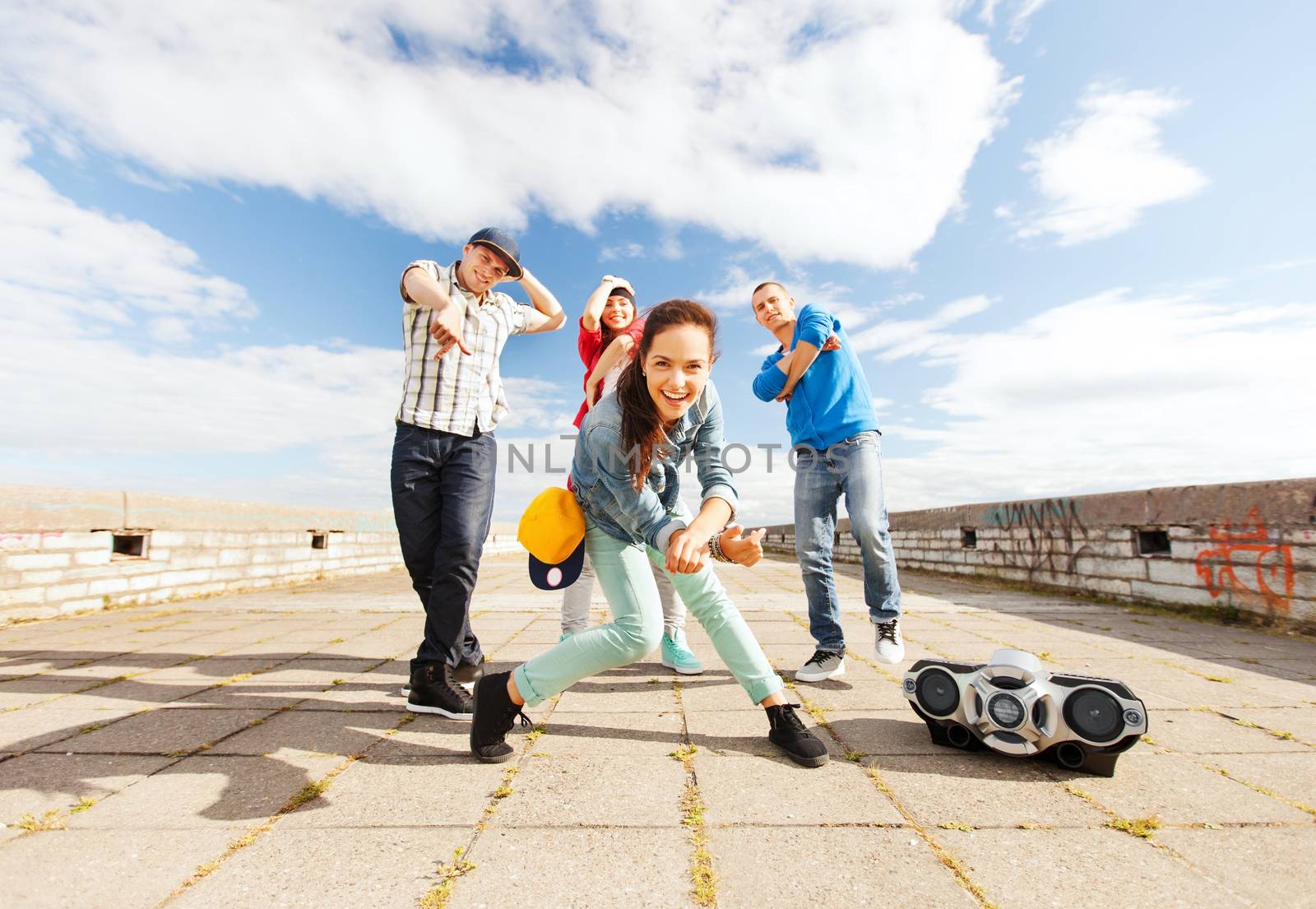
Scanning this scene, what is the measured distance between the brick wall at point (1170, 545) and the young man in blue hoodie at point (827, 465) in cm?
352

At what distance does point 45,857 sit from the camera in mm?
1346

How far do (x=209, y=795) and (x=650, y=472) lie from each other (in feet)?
4.84

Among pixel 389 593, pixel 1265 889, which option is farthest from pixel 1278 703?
pixel 389 593

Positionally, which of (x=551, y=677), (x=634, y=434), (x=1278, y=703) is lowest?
(x=1278, y=703)

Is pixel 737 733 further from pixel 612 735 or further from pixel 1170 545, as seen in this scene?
pixel 1170 545

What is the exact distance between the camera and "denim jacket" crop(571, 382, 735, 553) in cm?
192

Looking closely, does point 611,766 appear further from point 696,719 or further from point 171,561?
point 171,561

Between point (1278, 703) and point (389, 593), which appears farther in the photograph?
point (389, 593)

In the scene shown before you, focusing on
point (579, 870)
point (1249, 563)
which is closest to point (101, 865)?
point (579, 870)

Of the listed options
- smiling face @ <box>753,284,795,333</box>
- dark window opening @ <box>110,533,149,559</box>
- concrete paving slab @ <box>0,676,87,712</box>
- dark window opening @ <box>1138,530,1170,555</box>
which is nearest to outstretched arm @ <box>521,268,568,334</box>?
smiling face @ <box>753,284,795,333</box>

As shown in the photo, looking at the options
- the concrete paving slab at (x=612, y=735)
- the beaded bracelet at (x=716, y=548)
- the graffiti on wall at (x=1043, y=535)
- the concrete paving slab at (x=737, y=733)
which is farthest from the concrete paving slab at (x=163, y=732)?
the graffiti on wall at (x=1043, y=535)

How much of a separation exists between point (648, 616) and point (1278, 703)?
8.57 feet

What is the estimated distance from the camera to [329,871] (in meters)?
1.30

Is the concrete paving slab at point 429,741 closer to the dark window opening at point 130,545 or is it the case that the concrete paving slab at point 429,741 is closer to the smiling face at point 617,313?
the smiling face at point 617,313
